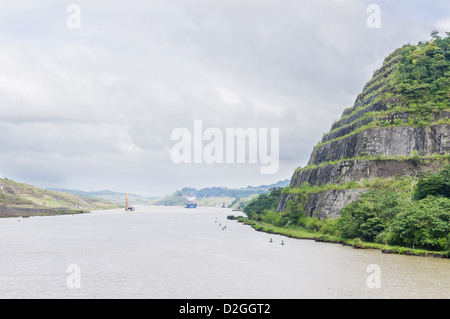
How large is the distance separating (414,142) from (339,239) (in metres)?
24.1

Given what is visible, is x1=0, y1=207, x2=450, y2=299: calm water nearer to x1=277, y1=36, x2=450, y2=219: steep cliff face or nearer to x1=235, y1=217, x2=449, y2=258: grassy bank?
x1=235, y1=217, x2=449, y2=258: grassy bank

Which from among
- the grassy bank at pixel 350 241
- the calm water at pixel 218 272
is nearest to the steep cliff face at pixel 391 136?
the grassy bank at pixel 350 241

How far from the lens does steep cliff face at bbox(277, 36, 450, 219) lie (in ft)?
242

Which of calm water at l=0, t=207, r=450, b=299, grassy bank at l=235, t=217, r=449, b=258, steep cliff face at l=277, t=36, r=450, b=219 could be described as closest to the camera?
calm water at l=0, t=207, r=450, b=299

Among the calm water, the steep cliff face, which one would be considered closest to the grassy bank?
the calm water

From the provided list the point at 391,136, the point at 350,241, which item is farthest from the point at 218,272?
the point at 391,136

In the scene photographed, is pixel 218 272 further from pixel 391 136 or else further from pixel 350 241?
pixel 391 136

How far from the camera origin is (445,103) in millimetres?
80062

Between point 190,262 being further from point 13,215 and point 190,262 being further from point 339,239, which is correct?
point 13,215

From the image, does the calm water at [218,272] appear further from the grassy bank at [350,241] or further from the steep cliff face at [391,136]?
the steep cliff face at [391,136]

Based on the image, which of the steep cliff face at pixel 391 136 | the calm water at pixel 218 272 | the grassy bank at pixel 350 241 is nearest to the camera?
the calm water at pixel 218 272

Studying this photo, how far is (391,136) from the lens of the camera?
255ft

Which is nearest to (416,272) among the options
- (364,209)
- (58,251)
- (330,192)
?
(364,209)

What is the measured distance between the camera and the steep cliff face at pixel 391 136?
7375 centimetres
